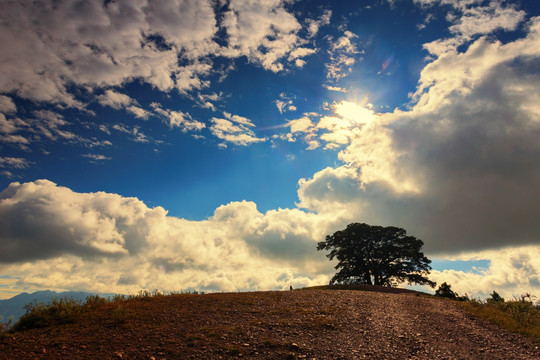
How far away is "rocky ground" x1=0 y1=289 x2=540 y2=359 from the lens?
32.3 feet

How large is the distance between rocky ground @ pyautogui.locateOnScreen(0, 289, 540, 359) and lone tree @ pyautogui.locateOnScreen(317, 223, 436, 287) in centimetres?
3354

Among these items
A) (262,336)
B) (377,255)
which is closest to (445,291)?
(377,255)

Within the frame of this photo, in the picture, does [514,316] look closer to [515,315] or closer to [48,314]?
[515,315]

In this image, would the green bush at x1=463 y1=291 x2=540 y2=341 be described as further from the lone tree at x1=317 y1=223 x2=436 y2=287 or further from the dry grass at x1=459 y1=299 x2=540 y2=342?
the lone tree at x1=317 y1=223 x2=436 y2=287

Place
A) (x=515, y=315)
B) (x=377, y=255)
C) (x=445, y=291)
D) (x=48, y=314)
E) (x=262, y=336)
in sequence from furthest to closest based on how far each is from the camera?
(x=377, y=255), (x=445, y=291), (x=515, y=315), (x=48, y=314), (x=262, y=336)

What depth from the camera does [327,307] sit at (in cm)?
1716

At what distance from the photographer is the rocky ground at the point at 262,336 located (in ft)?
32.3

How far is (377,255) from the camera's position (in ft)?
160

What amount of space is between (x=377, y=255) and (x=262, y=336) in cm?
4227

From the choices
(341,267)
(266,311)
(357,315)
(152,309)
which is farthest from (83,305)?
(341,267)

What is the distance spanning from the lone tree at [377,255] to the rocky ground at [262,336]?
33.5 meters

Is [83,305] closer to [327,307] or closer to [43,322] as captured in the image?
[43,322]

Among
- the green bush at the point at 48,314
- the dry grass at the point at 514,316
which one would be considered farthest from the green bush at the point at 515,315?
the green bush at the point at 48,314

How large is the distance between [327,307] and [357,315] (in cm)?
212
